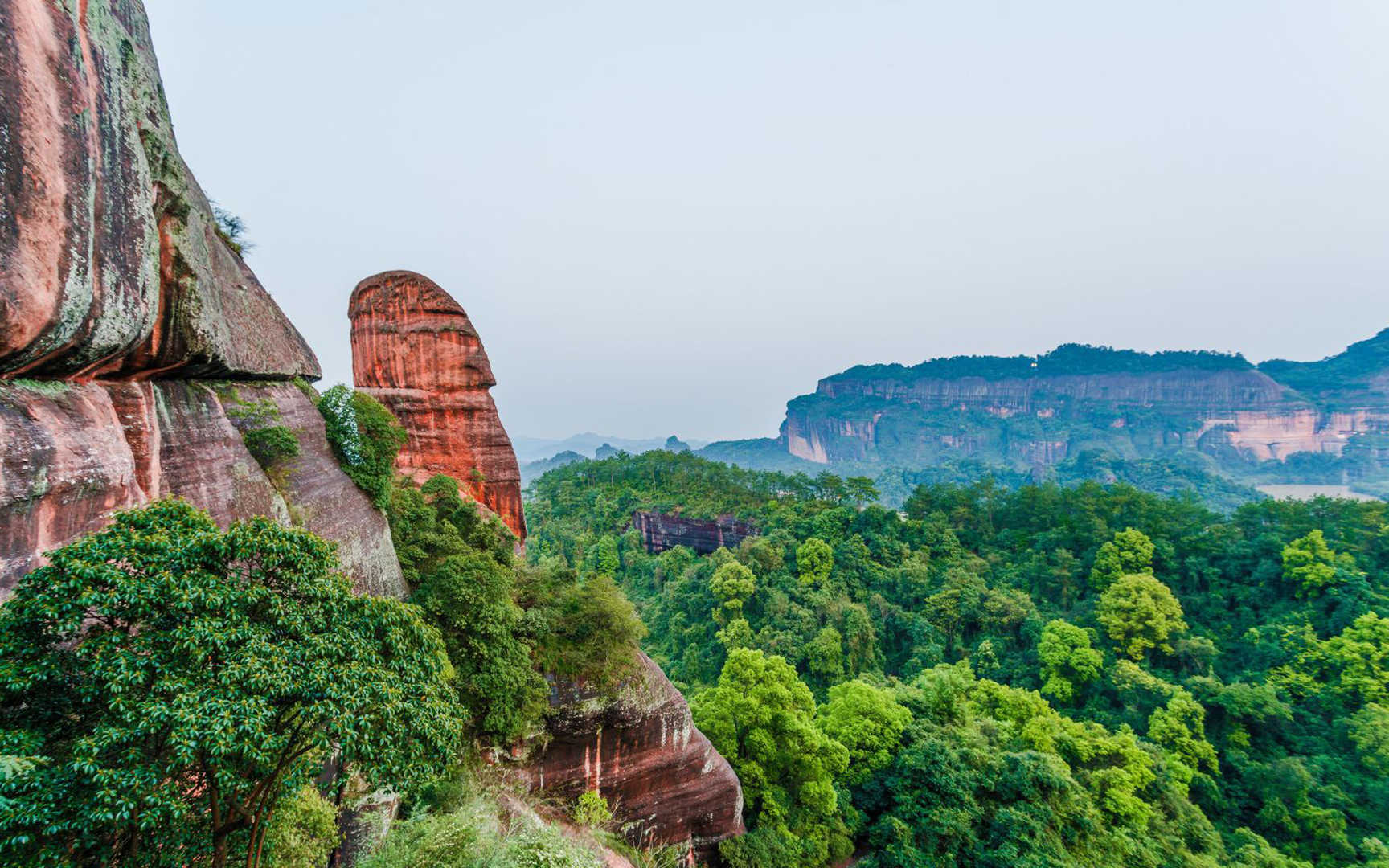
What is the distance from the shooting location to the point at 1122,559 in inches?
1187

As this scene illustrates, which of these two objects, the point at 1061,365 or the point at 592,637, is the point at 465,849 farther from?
the point at 1061,365

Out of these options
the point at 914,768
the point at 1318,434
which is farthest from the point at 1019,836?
the point at 1318,434

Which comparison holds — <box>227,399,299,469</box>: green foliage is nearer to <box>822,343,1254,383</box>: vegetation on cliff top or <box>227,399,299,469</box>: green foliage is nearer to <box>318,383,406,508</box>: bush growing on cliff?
<box>318,383,406,508</box>: bush growing on cliff

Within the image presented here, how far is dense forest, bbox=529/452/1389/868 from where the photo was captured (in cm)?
1619

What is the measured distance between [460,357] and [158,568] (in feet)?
46.4

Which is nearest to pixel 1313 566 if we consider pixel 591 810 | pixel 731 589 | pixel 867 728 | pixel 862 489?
pixel 867 728

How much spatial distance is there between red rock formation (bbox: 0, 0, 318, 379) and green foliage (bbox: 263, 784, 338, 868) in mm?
5852

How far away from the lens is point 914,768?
17078mm

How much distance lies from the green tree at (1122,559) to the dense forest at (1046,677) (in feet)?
0.42

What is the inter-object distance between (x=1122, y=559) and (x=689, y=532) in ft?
100.0

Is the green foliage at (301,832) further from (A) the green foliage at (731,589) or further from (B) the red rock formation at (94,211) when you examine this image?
(A) the green foliage at (731,589)

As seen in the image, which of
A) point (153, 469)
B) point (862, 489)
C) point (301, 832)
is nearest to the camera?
point (301, 832)

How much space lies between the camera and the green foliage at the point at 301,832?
5.85 m

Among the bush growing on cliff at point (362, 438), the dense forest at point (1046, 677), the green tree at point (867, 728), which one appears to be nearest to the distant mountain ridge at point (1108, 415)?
the dense forest at point (1046, 677)
